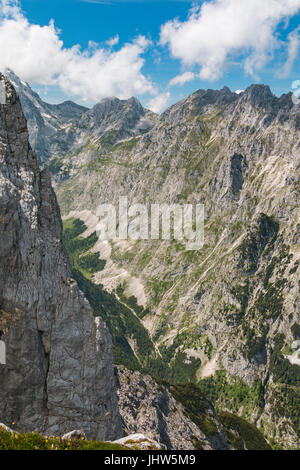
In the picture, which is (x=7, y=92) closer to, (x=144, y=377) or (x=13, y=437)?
(x=13, y=437)

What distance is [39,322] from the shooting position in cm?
3809

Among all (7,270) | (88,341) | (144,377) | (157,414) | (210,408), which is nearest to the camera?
(7,270)

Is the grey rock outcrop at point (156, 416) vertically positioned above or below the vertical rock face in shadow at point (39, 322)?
below

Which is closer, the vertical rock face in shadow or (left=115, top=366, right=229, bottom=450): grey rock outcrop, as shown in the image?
the vertical rock face in shadow

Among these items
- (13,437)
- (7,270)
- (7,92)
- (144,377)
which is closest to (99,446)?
(13,437)

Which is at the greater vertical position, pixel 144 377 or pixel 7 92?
pixel 7 92

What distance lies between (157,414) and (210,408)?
58.8 meters

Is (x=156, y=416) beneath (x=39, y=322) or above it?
beneath

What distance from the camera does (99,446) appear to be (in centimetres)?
2484

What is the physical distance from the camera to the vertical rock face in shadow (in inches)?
1398

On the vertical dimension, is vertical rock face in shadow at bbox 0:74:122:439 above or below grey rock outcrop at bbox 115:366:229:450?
above

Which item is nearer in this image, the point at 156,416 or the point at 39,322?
the point at 39,322

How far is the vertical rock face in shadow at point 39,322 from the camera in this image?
35.5 m

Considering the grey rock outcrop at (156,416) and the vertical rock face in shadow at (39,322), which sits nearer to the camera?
the vertical rock face in shadow at (39,322)
